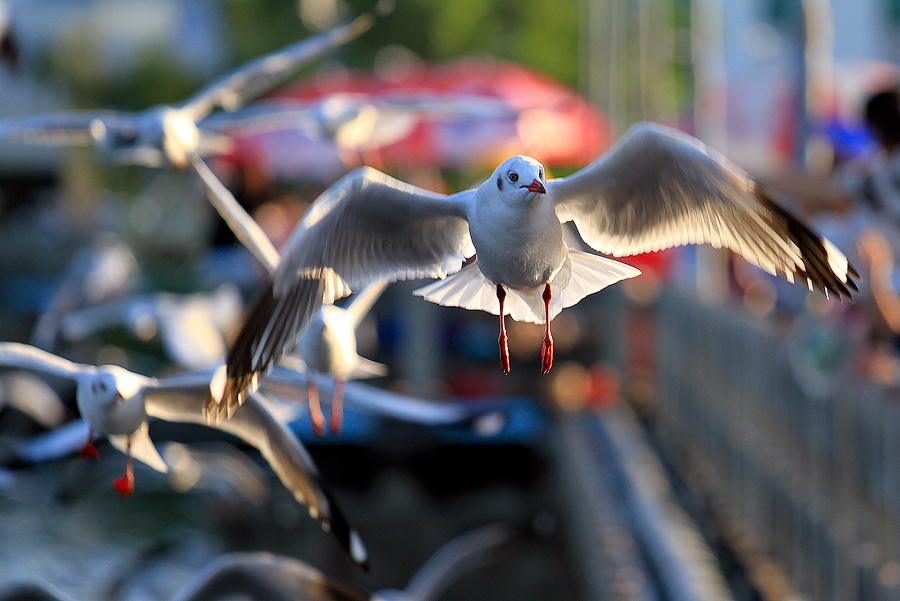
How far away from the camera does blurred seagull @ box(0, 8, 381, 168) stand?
7.61ft

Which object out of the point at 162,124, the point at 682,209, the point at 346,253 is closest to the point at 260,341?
the point at 346,253

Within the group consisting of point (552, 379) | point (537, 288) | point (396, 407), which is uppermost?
point (537, 288)

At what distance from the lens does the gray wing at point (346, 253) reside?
6.23ft

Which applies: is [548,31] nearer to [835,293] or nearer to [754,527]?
[754,527]

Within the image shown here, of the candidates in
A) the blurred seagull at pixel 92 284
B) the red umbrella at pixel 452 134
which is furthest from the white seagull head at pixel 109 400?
the red umbrella at pixel 452 134

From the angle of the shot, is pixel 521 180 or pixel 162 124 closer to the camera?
pixel 521 180

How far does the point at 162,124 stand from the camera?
7.53ft

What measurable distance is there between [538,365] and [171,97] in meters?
17.1

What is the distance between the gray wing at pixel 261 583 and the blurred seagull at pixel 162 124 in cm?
88

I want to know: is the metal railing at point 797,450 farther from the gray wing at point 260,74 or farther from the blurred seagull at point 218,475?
the blurred seagull at point 218,475

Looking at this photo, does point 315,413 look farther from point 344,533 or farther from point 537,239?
point 537,239

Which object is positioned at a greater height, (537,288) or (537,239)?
(537,239)

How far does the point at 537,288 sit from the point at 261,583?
3.47ft

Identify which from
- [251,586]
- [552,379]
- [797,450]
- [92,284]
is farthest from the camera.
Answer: [552,379]
